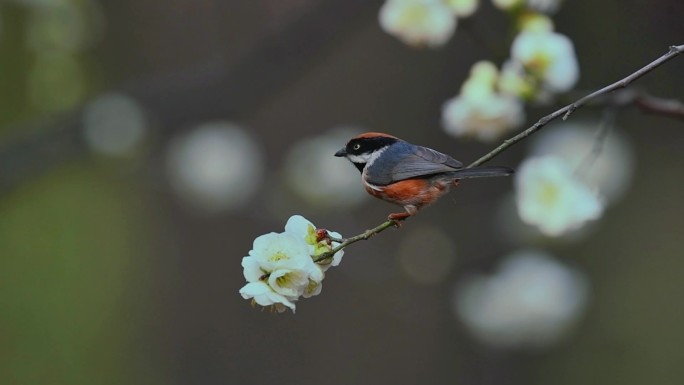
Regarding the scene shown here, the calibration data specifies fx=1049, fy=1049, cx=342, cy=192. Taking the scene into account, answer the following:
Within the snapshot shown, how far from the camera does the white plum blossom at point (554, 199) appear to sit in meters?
1.17

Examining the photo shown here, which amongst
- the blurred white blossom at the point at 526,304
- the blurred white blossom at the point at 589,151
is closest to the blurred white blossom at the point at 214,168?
the blurred white blossom at the point at 526,304

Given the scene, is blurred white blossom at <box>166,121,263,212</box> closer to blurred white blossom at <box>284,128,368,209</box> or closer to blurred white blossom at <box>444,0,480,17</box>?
blurred white blossom at <box>284,128,368,209</box>

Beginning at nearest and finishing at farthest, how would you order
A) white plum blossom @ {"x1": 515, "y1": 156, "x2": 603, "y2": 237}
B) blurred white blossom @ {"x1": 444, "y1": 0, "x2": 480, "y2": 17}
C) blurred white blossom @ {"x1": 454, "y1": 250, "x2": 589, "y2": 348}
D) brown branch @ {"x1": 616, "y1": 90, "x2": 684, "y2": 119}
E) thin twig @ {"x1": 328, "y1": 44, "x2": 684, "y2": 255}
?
thin twig @ {"x1": 328, "y1": 44, "x2": 684, "y2": 255}
brown branch @ {"x1": 616, "y1": 90, "x2": 684, "y2": 119}
white plum blossom @ {"x1": 515, "y1": 156, "x2": 603, "y2": 237}
blurred white blossom @ {"x1": 444, "y1": 0, "x2": 480, "y2": 17}
blurred white blossom @ {"x1": 454, "y1": 250, "x2": 589, "y2": 348}

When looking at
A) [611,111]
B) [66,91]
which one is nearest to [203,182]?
[66,91]

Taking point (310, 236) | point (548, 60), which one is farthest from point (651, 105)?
point (310, 236)

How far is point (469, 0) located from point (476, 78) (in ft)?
0.33

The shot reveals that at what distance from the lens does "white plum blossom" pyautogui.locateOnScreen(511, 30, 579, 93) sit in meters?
1.20

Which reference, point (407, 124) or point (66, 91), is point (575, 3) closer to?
point (407, 124)

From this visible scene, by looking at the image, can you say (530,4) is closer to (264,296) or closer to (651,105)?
(651,105)

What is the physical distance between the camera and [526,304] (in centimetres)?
218

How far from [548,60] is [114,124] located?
1406 millimetres

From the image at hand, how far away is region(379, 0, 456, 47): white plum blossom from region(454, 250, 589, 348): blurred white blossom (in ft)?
3.28

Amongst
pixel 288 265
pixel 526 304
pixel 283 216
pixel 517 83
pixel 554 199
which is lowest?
pixel 526 304

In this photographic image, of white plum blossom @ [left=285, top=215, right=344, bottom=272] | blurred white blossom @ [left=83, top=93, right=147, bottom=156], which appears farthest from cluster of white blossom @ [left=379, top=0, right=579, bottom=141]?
blurred white blossom @ [left=83, top=93, right=147, bottom=156]
